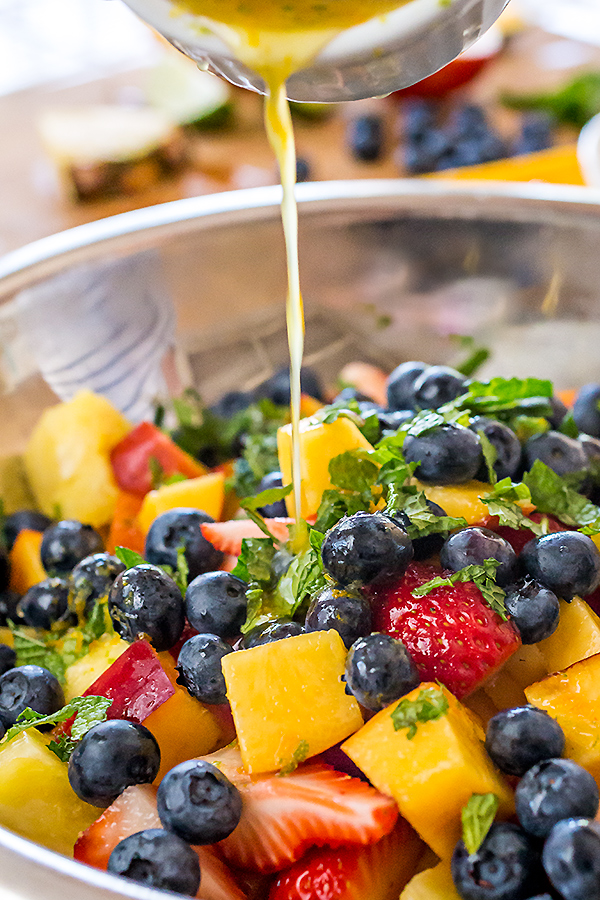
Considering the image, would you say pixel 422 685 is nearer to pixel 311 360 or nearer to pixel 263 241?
pixel 311 360

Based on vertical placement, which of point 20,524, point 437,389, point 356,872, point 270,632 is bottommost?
point 356,872

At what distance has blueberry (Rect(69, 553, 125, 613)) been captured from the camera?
1187mm

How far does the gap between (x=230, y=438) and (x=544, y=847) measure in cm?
93

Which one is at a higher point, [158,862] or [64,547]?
[64,547]

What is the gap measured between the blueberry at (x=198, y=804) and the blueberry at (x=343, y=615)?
7.4 inches

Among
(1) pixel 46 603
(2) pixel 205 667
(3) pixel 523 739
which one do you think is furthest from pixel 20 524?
(3) pixel 523 739

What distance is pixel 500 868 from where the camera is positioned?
0.80 meters

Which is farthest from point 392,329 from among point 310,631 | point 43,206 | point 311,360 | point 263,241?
point 43,206

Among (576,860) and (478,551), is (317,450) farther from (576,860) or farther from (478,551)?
(576,860)

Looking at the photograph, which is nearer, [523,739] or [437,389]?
[523,739]

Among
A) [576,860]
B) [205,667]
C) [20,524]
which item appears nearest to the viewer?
[576,860]

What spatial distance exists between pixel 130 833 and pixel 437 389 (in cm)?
76

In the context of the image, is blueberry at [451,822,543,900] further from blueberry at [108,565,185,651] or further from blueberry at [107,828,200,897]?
blueberry at [108,565,185,651]

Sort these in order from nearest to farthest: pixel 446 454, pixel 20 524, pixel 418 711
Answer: pixel 418 711, pixel 446 454, pixel 20 524
